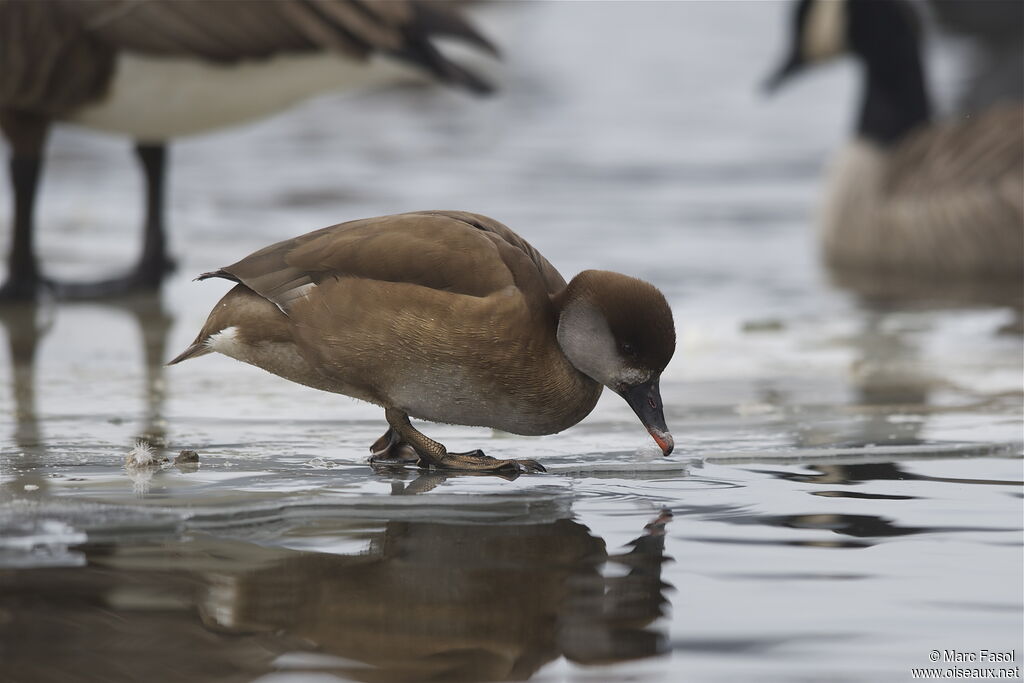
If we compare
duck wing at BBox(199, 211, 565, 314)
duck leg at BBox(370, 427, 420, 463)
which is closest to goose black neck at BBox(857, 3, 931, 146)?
duck wing at BBox(199, 211, 565, 314)

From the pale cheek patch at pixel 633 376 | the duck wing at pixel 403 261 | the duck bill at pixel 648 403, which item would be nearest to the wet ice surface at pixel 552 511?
the duck bill at pixel 648 403

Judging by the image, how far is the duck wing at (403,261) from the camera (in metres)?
4.55

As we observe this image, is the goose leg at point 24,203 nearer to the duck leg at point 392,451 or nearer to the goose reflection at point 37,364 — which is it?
the goose reflection at point 37,364

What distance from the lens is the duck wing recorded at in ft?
14.9

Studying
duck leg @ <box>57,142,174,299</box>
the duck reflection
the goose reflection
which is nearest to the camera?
the duck reflection

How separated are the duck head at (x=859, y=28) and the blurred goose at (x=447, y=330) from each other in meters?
7.36

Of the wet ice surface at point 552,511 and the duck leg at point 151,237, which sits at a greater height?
the duck leg at point 151,237

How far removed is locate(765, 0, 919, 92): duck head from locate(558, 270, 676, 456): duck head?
746 centimetres

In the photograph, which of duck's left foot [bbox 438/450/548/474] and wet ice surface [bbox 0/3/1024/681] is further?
duck's left foot [bbox 438/450/548/474]

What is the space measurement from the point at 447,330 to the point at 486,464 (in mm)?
402

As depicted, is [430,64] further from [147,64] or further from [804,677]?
[804,677]

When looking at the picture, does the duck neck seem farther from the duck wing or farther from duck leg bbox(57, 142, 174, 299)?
the duck wing

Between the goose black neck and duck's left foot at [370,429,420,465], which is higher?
the goose black neck

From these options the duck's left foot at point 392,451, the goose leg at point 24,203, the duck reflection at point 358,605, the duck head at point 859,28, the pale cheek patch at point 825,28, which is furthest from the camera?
the pale cheek patch at point 825,28
